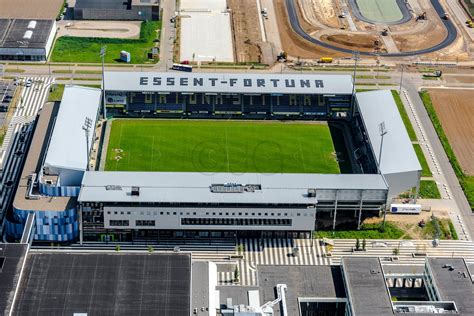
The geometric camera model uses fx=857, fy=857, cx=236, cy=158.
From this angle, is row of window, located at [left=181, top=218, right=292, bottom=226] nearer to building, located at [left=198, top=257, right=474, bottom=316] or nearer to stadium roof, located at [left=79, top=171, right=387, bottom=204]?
stadium roof, located at [left=79, top=171, right=387, bottom=204]

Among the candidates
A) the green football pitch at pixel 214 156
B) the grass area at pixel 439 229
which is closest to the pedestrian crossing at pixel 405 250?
the grass area at pixel 439 229

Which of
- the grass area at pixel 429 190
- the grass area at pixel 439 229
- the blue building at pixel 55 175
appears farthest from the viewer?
the grass area at pixel 429 190

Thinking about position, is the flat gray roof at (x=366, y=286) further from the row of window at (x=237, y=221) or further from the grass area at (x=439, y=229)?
the grass area at (x=439, y=229)

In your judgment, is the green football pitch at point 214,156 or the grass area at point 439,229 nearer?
the grass area at point 439,229

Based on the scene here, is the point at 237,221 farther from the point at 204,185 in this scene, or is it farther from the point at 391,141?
the point at 391,141

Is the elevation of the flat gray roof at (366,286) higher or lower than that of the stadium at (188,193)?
lower

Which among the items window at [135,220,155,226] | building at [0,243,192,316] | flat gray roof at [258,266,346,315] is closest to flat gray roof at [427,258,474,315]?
flat gray roof at [258,266,346,315]
